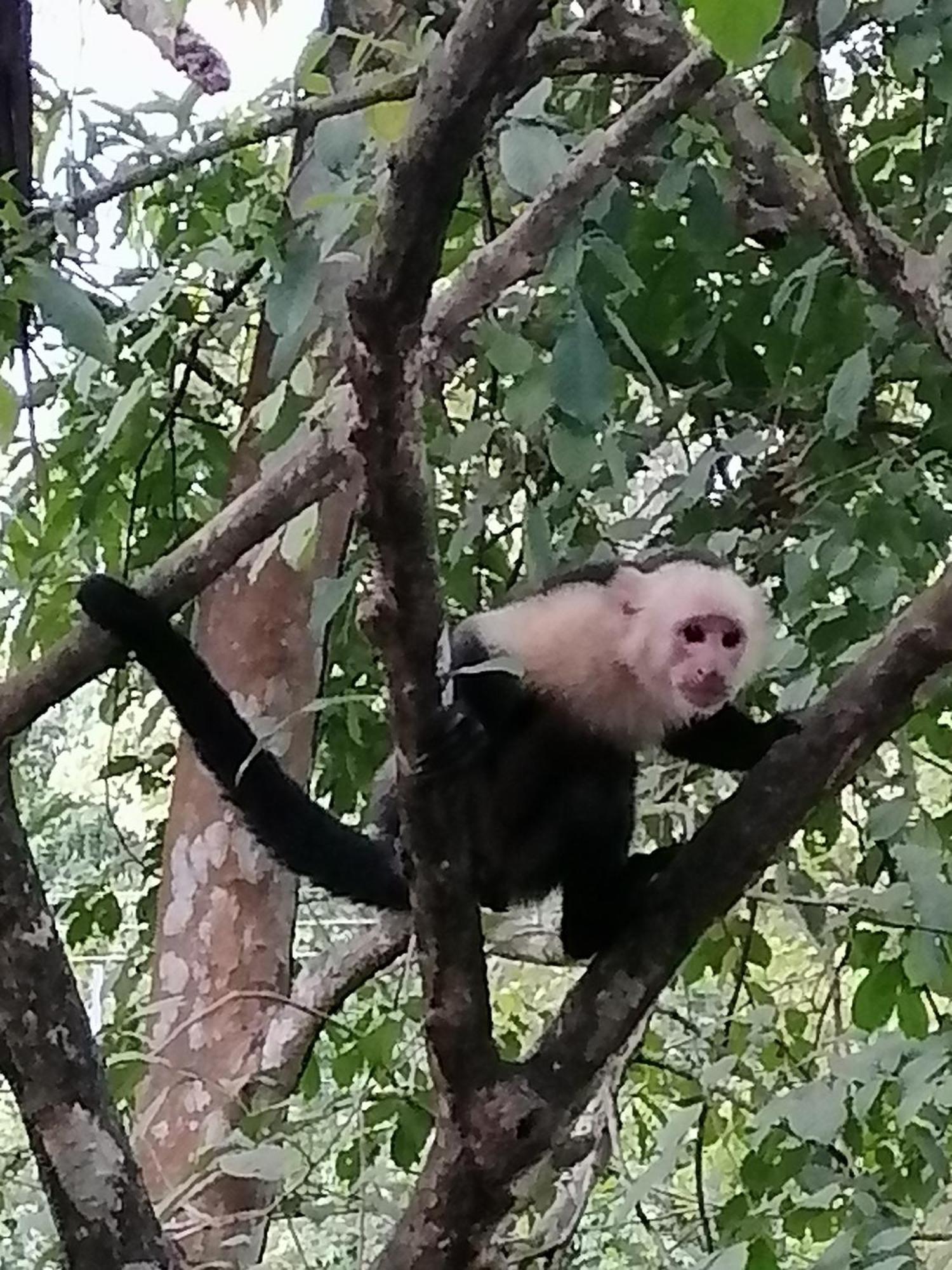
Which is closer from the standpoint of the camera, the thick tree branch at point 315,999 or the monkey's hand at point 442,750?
the monkey's hand at point 442,750

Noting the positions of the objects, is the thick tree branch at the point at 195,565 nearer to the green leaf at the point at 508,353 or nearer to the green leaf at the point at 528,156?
the green leaf at the point at 508,353

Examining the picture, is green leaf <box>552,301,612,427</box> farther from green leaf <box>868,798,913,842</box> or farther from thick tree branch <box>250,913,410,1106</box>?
thick tree branch <box>250,913,410,1106</box>

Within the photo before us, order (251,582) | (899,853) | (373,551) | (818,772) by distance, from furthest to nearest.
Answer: (251,582) < (899,853) < (818,772) < (373,551)

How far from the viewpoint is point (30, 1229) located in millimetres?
1369

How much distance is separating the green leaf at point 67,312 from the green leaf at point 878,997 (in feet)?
2.69

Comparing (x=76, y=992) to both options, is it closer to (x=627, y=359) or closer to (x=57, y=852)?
(x=627, y=359)

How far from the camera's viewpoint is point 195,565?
3.93 ft

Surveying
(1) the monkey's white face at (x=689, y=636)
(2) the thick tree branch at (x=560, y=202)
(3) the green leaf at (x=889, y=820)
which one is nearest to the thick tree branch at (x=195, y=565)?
(2) the thick tree branch at (x=560, y=202)

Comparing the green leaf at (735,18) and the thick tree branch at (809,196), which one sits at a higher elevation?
the thick tree branch at (809,196)

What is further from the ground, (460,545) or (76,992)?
(460,545)

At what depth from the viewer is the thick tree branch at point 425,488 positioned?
626mm

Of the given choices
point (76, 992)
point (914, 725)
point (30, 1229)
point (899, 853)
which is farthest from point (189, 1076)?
point (914, 725)

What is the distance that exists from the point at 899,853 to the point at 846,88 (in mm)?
979

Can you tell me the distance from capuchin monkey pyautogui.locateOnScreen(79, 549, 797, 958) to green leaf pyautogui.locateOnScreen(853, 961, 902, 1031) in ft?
0.67
